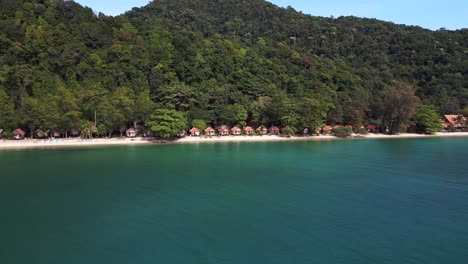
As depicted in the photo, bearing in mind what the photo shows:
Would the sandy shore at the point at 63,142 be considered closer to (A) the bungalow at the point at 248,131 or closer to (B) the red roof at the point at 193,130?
(B) the red roof at the point at 193,130

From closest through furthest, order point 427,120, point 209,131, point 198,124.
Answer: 1. point 198,124
2. point 209,131
3. point 427,120

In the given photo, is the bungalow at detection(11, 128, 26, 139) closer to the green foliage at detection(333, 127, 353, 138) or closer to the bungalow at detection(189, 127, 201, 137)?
the bungalow at detection(189, 127, 201, 137)

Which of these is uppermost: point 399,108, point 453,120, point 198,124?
point 399,108

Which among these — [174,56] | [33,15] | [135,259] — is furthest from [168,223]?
[33,15]

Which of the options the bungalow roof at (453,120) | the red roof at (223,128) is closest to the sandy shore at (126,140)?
the red roof at (223,128)

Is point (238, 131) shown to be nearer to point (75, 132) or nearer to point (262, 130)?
point (262, 130)

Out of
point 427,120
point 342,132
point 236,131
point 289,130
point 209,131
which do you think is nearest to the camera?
point 209,131

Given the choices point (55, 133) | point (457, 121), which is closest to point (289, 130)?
point (55, 133)
